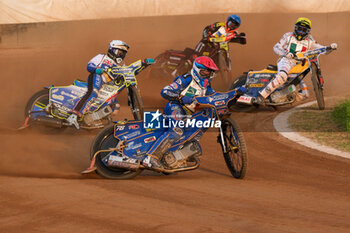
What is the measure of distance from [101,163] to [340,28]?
17.8m

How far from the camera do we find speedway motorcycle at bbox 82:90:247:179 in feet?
31.9

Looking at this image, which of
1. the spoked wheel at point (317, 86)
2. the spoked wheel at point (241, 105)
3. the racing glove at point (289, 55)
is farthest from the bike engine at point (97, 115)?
the spoked wheel at point (317, 86)

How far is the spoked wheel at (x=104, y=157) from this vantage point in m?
9.80

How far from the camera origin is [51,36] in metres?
26.9

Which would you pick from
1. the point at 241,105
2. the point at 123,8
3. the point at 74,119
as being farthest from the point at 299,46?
the point at 123,8

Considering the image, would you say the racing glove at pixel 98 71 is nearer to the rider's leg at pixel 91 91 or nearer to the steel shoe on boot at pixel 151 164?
the rider's leg at pixel 91 91

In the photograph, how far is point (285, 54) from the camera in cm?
1542

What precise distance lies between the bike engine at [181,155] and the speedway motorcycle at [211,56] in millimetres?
8379

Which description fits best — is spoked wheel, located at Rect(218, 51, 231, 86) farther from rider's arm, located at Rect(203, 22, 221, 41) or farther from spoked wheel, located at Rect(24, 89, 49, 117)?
spoked wheel, located at Rect(24, 89, 49, 117)

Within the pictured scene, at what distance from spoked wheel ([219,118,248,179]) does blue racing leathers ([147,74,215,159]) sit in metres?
0.61

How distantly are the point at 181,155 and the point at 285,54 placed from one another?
21.1 ft

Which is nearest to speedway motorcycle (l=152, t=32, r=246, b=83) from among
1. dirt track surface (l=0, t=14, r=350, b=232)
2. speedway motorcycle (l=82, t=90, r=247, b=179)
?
dirt track surface (l=0, t=14, r=350, b=232)

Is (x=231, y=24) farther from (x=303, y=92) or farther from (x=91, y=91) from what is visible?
(x=91, y=91)

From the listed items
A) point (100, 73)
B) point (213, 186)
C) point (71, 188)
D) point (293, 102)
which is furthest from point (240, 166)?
point (293, 102)
